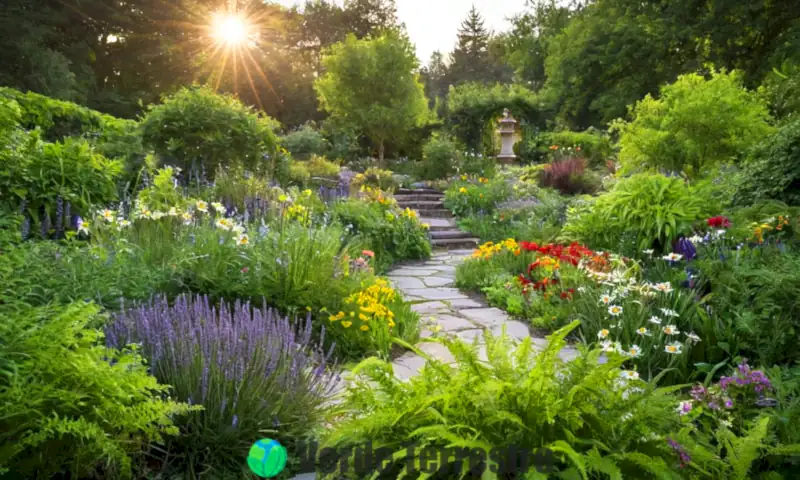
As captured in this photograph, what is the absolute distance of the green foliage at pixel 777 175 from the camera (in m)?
5.34

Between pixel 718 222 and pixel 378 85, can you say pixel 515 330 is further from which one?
pixel 378 85

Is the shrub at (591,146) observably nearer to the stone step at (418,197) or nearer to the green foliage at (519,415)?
the stone step at (418,197)

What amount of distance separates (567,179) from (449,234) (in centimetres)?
435

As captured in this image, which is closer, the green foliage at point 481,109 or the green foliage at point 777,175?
the green foliage at point 777,175

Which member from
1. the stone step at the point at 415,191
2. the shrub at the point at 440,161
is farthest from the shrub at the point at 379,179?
the shrub at the point at 440,161

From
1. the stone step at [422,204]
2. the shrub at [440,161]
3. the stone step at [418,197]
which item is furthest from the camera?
the shrub at [440,161]

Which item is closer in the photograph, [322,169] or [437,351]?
[437,351]

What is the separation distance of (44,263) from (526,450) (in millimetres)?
2762

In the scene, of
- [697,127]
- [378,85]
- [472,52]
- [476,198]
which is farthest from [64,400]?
[472,52]

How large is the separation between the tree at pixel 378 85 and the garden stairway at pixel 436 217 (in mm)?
6725

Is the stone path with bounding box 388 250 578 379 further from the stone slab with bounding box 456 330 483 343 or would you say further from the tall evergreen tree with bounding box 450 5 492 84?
the tall evergreen tree with bounding box 450 5 492 84

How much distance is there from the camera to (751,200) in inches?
221

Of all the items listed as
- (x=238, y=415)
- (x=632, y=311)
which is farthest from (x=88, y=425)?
(x=632, y=311)

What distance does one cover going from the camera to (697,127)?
762 cm
